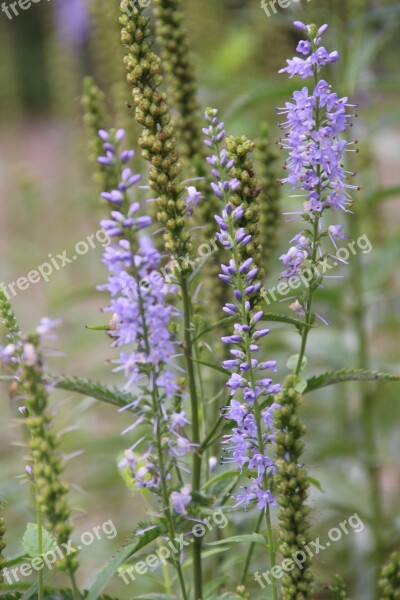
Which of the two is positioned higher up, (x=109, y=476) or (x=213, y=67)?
(x=213, y=67)

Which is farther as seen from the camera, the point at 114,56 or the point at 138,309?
the point at 114,56

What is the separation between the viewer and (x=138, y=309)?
1.94 metres

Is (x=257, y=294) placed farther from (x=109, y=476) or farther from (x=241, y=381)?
(x=109, y=476)

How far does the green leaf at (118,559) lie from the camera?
1.97 meters

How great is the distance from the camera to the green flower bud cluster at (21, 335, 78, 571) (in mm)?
1938

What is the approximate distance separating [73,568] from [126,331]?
559 millimetres

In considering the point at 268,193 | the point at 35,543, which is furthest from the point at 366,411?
the point at 35,543

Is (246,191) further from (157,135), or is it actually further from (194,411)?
(194,411)

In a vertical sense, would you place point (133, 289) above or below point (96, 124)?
below

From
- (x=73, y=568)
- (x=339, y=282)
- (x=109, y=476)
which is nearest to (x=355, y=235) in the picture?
(x=339, y=282)

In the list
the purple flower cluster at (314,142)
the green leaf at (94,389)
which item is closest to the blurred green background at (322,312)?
the green leaf at (94,389)

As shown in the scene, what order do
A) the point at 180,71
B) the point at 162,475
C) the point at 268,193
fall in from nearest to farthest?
the point at 162,475, the point at 180,71, the point at 268,193

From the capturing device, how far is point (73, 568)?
2.01m

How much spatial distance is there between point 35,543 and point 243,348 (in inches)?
27.5
